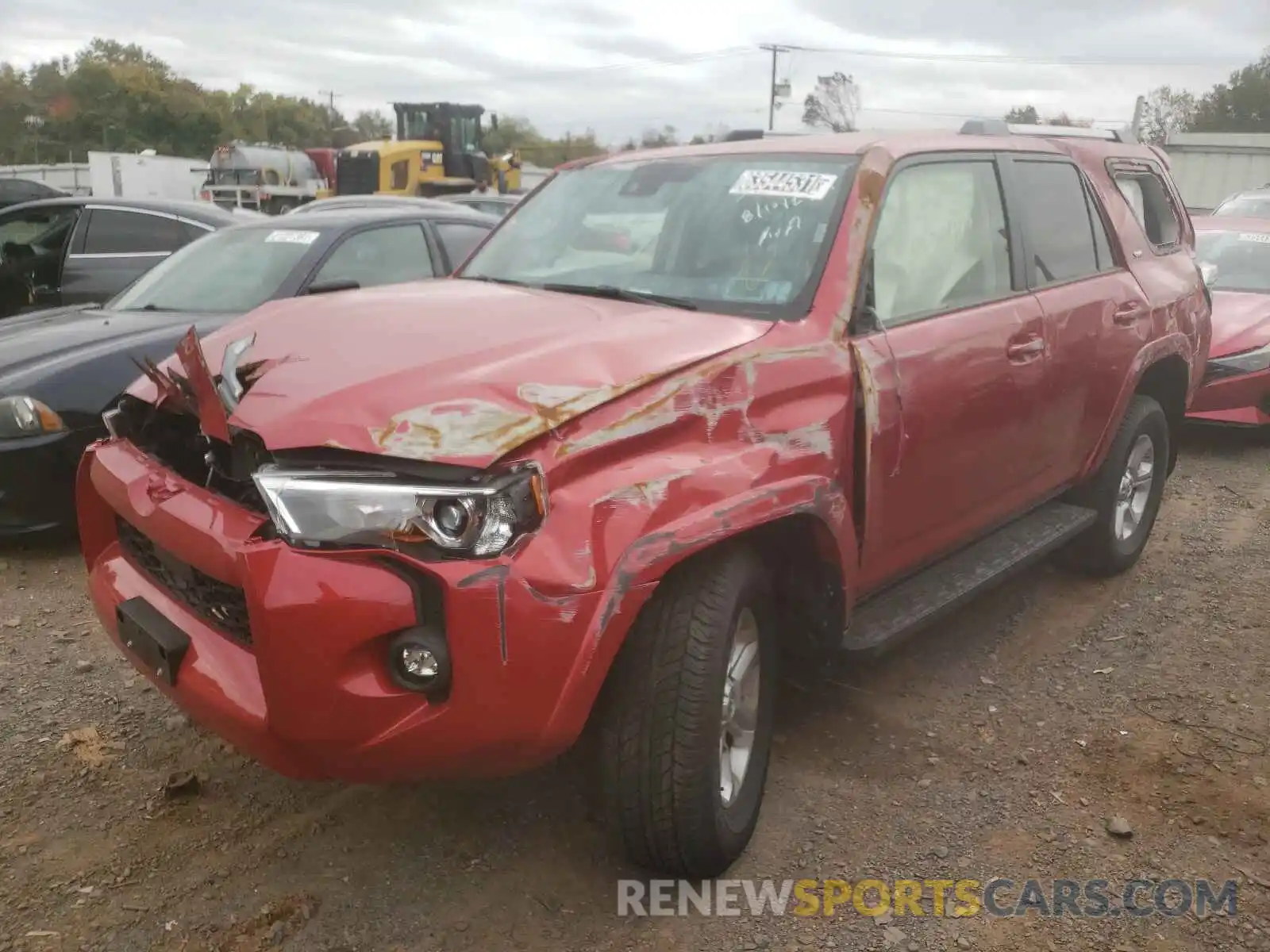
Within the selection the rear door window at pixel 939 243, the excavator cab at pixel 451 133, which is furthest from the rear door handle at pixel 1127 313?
the excavator cab at pixel 451 133

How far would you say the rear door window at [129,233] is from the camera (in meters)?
6.88

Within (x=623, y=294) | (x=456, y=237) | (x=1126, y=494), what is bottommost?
(x=1126, y=494)

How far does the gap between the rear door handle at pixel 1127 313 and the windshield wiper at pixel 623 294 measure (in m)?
2.12

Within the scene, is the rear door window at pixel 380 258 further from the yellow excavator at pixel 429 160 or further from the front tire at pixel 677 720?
the yellow excavator at pixel 429 160

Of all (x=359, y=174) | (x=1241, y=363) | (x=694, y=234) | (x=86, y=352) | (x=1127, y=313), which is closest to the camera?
(x=694, y=234)

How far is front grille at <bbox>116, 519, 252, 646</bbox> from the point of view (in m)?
2.36

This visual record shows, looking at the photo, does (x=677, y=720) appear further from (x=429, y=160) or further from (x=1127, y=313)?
(x=429, y=160)

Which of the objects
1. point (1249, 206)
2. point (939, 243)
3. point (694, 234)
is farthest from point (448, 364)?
point (1249, 206)

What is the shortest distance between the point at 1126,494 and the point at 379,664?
152 inches

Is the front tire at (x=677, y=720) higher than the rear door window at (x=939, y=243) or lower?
lower

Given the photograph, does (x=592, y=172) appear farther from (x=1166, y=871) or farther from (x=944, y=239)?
(x=1166, y=871)

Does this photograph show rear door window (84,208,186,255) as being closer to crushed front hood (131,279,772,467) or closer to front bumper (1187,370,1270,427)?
crushed front hood (131,279,772,467)

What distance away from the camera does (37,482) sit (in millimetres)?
4598

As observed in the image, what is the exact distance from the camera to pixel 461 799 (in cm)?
302
